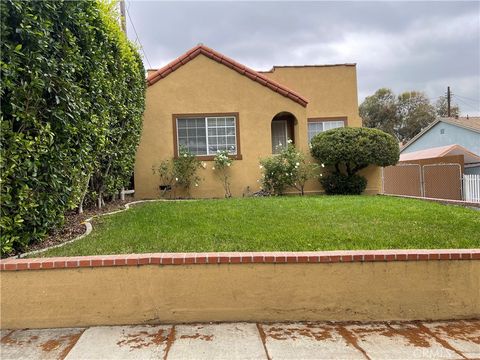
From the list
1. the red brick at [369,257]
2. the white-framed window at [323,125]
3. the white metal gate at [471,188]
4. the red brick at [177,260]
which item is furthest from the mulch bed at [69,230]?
the white metal gate at [471,188]

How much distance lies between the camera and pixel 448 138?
2473 cm

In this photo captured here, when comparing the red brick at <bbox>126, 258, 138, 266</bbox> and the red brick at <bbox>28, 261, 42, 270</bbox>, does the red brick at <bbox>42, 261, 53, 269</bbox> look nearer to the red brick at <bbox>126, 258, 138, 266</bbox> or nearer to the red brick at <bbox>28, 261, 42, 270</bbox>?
the red brick at <bbox>28, 261, 42, 270</bbox>

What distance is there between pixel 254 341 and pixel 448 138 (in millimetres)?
24887

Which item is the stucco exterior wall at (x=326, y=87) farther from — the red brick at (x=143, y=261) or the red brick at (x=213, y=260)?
the red brick at (x=143, y=261)

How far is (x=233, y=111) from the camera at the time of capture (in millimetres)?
11898

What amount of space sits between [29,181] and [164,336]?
245cm

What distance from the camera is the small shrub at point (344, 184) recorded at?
465 inches

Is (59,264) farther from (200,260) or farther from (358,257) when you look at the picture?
(358,257)

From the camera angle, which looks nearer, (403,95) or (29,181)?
(29,181)

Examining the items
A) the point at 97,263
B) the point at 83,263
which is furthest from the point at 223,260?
the point at 83,263

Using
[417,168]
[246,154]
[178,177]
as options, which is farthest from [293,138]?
[417,168]

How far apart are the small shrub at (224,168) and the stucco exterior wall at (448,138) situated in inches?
674

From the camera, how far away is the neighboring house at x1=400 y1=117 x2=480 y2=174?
2198 centimetres

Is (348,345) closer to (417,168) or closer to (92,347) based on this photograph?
(92,347)
